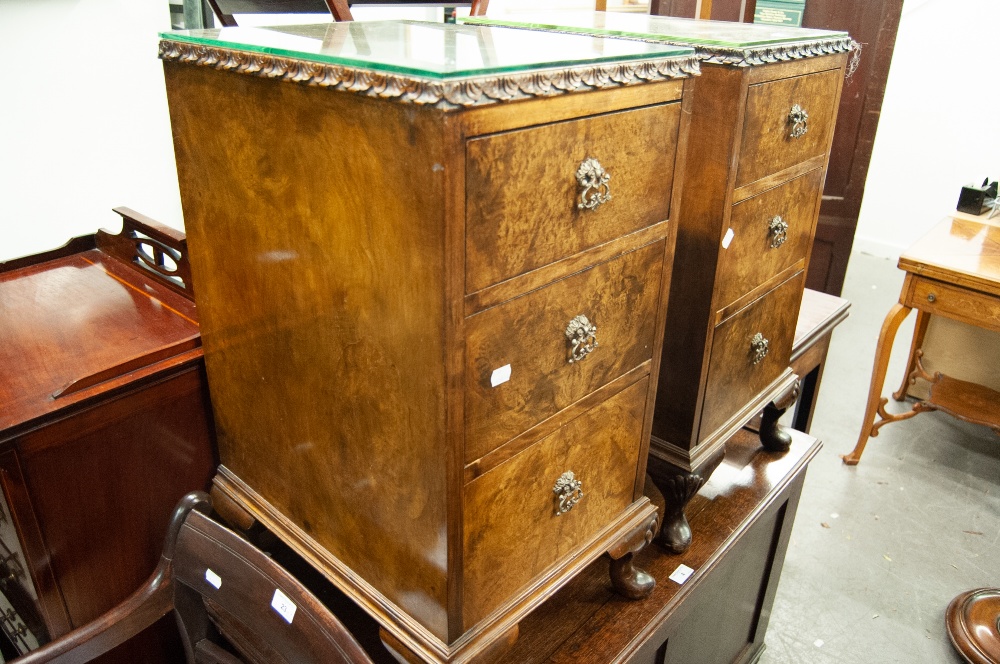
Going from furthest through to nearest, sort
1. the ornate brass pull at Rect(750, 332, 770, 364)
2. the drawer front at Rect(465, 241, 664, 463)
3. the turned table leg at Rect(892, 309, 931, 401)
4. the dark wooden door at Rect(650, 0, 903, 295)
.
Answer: the dark wooden door at Rect(650, 0, 903, 295) < the turned table leg at Rect(892, 309, 931, 401) < the ornate brass pull at Rect(750, 332, 770, 364) < the drawer front at Rect(465, 241, 664, 463)

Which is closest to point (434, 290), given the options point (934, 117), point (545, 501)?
point (545, 501)

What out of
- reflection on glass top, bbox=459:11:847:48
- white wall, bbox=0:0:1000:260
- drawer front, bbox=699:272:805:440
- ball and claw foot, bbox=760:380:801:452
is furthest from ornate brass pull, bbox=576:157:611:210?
white wall, bbox=0:0:1000:260

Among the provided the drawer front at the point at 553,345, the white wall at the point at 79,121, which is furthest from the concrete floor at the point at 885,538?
the white wall at the point at 79,121

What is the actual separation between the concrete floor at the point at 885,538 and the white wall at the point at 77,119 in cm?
215

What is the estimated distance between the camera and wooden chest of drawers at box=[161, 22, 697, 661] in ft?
2.47

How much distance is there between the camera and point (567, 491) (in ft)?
3.41

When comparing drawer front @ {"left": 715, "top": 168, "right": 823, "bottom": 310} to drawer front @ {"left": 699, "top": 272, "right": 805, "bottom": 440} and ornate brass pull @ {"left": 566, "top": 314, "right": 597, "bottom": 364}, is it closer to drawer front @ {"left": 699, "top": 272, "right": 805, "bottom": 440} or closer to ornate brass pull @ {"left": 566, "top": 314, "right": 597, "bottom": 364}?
drawer front @ {"left": 699, "top": 272, "right": 805, "bottom": 440}

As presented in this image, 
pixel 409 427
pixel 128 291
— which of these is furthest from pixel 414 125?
pixel 128 291

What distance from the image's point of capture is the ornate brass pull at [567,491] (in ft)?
3.37

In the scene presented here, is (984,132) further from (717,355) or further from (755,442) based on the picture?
(717,355)

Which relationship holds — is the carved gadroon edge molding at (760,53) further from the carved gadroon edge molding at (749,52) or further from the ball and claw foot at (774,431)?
the ball and claw foot at (774,431)

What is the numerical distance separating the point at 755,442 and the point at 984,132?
339cm

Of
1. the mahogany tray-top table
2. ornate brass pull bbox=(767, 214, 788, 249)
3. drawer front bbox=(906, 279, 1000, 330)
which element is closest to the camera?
the mahogany tray-top table

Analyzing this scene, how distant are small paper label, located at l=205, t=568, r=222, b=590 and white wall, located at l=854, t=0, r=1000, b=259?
14.0 feet
